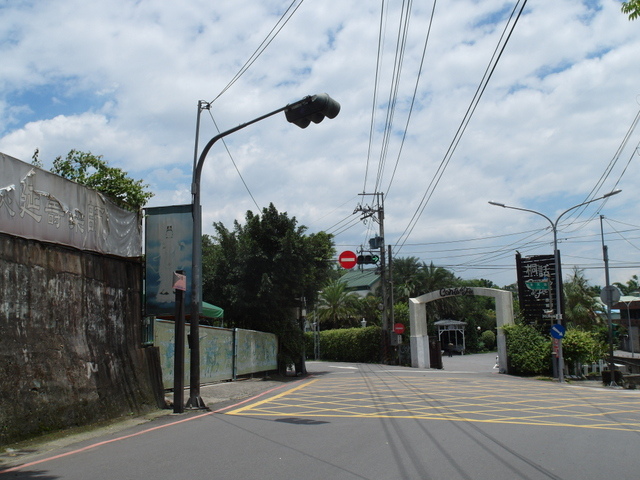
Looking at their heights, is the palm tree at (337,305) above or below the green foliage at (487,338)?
above

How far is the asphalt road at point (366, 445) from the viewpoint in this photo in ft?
21.1

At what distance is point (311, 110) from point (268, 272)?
14.6 m

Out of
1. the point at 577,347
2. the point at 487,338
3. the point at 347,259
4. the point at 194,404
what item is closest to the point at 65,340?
the point at 194,404

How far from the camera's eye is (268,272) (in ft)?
82.3

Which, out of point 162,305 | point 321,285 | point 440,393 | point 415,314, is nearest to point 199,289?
point 162,305

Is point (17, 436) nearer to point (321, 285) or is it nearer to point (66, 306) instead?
point (66, 306)

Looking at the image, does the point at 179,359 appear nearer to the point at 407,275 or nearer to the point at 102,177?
the point at 102,177

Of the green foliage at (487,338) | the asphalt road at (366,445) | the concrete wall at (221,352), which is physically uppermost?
the concrete wall at (221,352)

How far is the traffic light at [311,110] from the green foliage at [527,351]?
70.5 ft

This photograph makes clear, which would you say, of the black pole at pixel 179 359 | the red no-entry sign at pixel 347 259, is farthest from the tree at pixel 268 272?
the black pole at pixel 179 359

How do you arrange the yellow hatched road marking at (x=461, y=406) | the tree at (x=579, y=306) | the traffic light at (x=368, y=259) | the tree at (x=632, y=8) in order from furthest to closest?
the tree at (x=579, y=306) < the traffic light at (x=368, y=259) < the yellow hatched road marking at (x=461, y=406) < the tree at (x=632, y=8)

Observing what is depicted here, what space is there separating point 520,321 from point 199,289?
74.2ft

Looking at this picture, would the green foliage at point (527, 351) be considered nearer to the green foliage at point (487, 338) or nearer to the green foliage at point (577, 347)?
the green foliage at point (577, 347)

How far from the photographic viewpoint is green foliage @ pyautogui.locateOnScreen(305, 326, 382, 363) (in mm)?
43250
